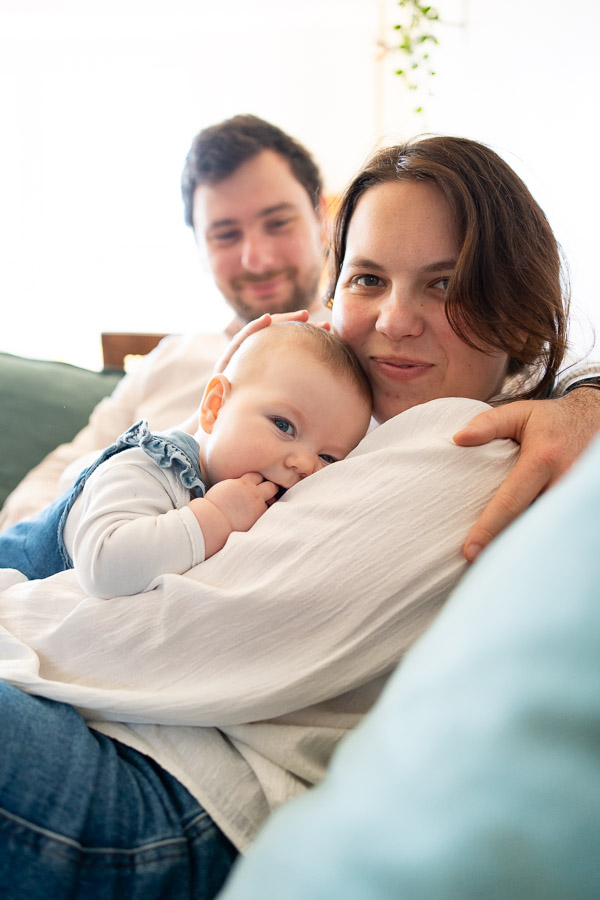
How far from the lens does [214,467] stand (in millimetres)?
873

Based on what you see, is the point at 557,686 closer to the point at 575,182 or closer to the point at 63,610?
the point at 63,610

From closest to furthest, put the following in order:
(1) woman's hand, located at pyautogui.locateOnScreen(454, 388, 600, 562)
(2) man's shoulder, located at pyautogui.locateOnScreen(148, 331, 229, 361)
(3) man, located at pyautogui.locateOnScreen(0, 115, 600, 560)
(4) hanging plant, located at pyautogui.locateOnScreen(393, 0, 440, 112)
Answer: (1) woman's hand, located at pyautogui.locateOnScreen(454, 388, 600, 562) → (3) man, located at pyautogui.locateOnScreen(0, 115, 600, 560) → (2) man's shoulder, located at pyautogui.locateOnScreen(148, 331, 229, 361) → (4) hanging plant, located at pyautogui.locateOnScreen(393, 0, 440, 112)

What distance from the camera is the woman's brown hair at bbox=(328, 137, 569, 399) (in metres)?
0.87

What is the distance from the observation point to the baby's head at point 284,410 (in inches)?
33.3

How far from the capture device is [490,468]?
0.73 metres

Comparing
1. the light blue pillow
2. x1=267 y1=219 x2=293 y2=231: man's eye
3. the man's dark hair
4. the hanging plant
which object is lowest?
the light blue pillow

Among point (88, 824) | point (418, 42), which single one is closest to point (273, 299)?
point (418, 42)

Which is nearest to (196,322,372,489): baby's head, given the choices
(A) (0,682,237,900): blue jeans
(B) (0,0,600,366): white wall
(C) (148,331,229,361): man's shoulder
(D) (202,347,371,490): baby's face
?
(D) (202,347,371,490): baby's face

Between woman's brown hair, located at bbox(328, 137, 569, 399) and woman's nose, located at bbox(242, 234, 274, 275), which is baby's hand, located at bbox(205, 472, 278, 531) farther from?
woman's nose, located at bbox(242, 234, 274, 275)

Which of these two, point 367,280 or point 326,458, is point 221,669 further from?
point 367,280

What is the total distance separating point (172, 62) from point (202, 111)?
0.32 meters

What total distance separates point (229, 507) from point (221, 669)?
7.5 inches

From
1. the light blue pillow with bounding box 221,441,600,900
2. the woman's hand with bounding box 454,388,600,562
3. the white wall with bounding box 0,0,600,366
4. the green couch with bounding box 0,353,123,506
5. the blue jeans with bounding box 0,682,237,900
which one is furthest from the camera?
the white wall with bounding box 0,0,600,366

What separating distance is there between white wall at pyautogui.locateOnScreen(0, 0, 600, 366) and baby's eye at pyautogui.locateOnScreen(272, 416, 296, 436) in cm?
294
